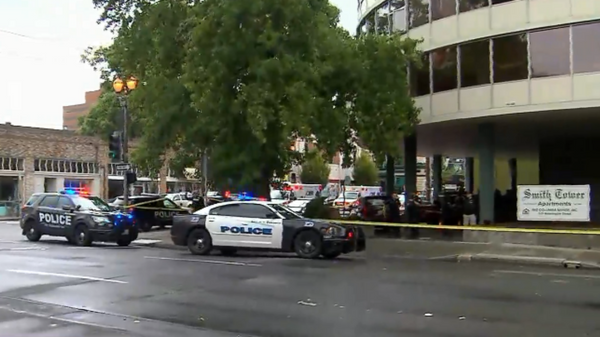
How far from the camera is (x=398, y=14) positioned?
28.1 metres

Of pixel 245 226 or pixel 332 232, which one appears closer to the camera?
pixel 332 232

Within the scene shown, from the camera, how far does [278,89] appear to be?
20.1 m

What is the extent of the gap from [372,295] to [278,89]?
32.9 feet

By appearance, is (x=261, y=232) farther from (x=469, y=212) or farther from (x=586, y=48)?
(x=469, y=212)

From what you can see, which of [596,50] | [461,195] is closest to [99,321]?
[596,50]

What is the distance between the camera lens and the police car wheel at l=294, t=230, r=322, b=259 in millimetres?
17188

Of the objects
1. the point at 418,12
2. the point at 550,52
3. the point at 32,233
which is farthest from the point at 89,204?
the point at 550,52

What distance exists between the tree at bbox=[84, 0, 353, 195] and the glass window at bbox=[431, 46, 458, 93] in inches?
145

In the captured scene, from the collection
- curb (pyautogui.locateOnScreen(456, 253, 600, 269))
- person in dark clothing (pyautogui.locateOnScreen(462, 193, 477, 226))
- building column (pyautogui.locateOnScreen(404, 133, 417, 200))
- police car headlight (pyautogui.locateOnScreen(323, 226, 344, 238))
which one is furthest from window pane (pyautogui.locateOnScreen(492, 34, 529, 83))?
police car headlight (pyautogui.locateOnScreen(323, 226, 344, 238))

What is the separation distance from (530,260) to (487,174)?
7973mm

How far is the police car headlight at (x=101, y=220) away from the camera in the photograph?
21.0 meters

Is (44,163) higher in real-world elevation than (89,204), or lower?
higher

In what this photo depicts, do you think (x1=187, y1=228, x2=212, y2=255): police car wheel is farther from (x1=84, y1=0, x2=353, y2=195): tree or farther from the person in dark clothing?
the person in dark clothing

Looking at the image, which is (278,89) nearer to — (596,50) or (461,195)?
(596,50)
